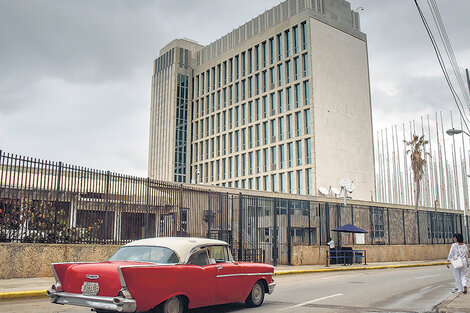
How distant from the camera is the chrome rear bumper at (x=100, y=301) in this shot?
682 cm

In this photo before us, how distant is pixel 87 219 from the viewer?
1641 centimetres

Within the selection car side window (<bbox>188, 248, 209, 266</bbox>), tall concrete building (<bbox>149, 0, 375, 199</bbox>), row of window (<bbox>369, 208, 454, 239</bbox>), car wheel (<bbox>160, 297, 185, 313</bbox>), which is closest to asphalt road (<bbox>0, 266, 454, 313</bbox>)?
car side window (<bbox>188, 248, 209, 266</bbox>)

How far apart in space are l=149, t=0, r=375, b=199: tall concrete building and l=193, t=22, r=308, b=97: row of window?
143 millimetres

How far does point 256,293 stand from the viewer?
9820 mm

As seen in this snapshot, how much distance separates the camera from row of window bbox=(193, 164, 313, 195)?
57438 mm

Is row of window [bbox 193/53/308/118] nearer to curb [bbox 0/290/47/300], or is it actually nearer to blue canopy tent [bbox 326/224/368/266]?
blue canopy tent [bbox 326/224/368/266]

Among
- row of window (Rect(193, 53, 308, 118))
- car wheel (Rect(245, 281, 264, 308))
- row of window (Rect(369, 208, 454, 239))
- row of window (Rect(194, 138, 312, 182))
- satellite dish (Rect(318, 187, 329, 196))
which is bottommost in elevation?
car wheel (Rect(245, 281, 264, 308))

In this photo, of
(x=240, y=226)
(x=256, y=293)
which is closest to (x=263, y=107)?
(x=240, y=226)

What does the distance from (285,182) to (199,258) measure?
2060 inches

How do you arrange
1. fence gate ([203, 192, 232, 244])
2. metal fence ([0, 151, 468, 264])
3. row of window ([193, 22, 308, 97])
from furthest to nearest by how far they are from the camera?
row of window ([193, 22, 308, 97]) → fence gate ([203, 192, 232, 244]) → metal fence ([0, 151, 468, 264])

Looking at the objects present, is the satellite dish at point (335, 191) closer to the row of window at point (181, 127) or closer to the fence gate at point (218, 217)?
the row of window at point (181, 127)

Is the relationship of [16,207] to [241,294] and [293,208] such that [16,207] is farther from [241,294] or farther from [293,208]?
[293,208]

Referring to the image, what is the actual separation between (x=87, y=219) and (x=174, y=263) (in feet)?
30.9

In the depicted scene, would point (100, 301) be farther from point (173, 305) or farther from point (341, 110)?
point (341, 110)
